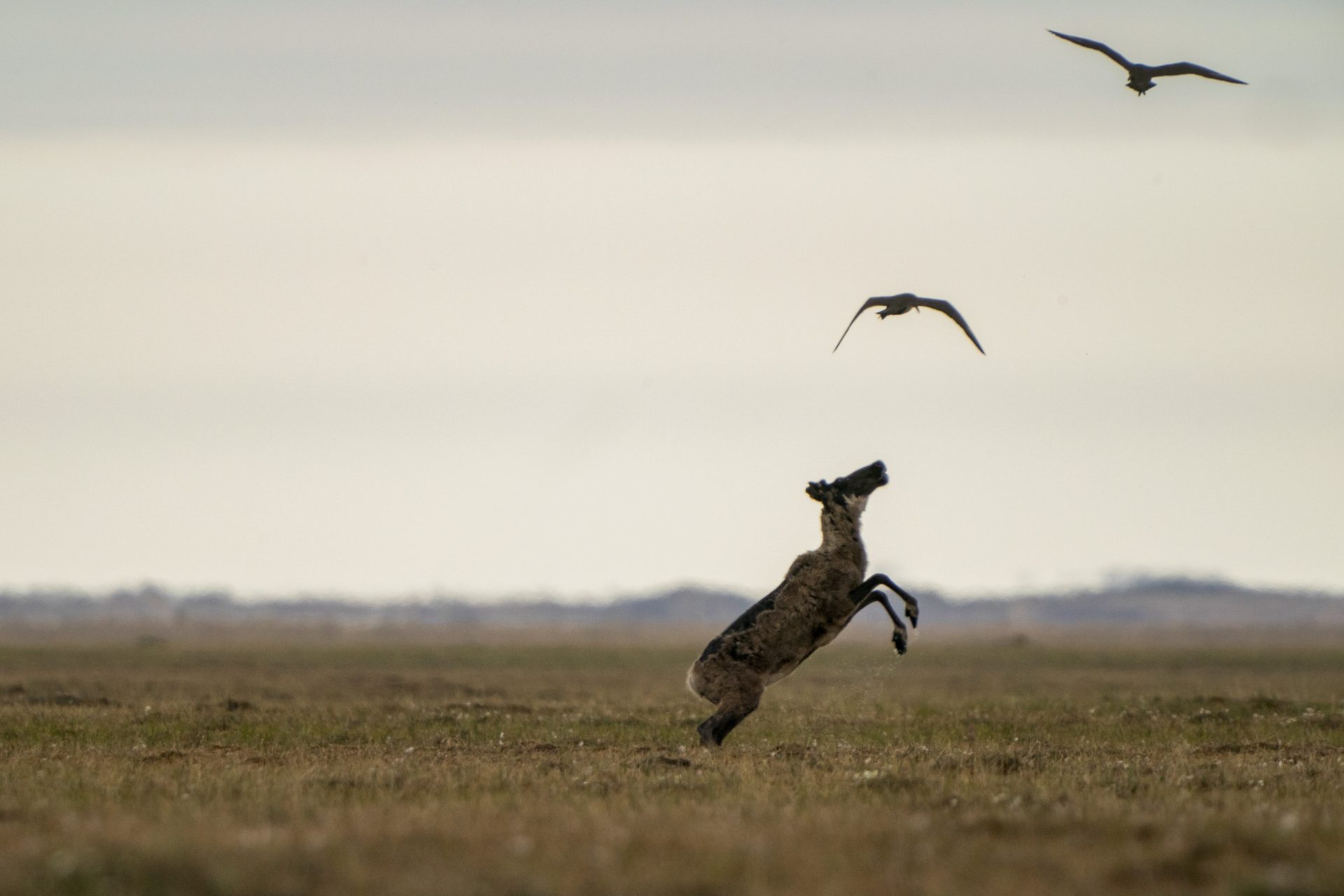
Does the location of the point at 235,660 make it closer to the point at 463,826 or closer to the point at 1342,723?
the point at 1342,723

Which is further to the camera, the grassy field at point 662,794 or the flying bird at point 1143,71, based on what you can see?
the flying bird at point 1143,71

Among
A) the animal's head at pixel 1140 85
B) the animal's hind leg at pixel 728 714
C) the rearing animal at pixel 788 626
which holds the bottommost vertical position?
the animal's hind leg at pixel 728 714

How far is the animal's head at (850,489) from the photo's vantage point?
16.2 metres

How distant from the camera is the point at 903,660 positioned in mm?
57312

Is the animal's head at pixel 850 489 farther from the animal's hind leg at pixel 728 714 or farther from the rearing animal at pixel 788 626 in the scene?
the animal's hind leg at pixel 728 714

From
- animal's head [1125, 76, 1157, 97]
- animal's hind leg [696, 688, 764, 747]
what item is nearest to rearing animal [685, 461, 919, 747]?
animal's hind leg [696, 688, 764, 747]

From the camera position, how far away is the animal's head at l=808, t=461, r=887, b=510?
16.2 metres

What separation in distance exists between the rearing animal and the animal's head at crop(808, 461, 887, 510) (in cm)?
10

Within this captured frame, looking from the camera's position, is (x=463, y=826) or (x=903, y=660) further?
(x=903, y=660)

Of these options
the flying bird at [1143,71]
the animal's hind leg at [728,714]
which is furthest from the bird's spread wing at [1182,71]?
the animal's hind leg at [728,714]

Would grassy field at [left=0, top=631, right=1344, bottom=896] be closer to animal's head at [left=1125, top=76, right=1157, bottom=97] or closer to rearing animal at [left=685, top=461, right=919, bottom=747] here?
rearing animal at [left=685, top=461, right=919, bottom=747]

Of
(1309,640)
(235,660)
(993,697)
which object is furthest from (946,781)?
(1309,640)

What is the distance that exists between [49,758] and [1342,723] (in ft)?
47.7

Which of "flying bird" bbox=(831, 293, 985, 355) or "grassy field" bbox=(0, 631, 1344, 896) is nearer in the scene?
"grassy field" bbox=(0, 631, 1344, 896)
